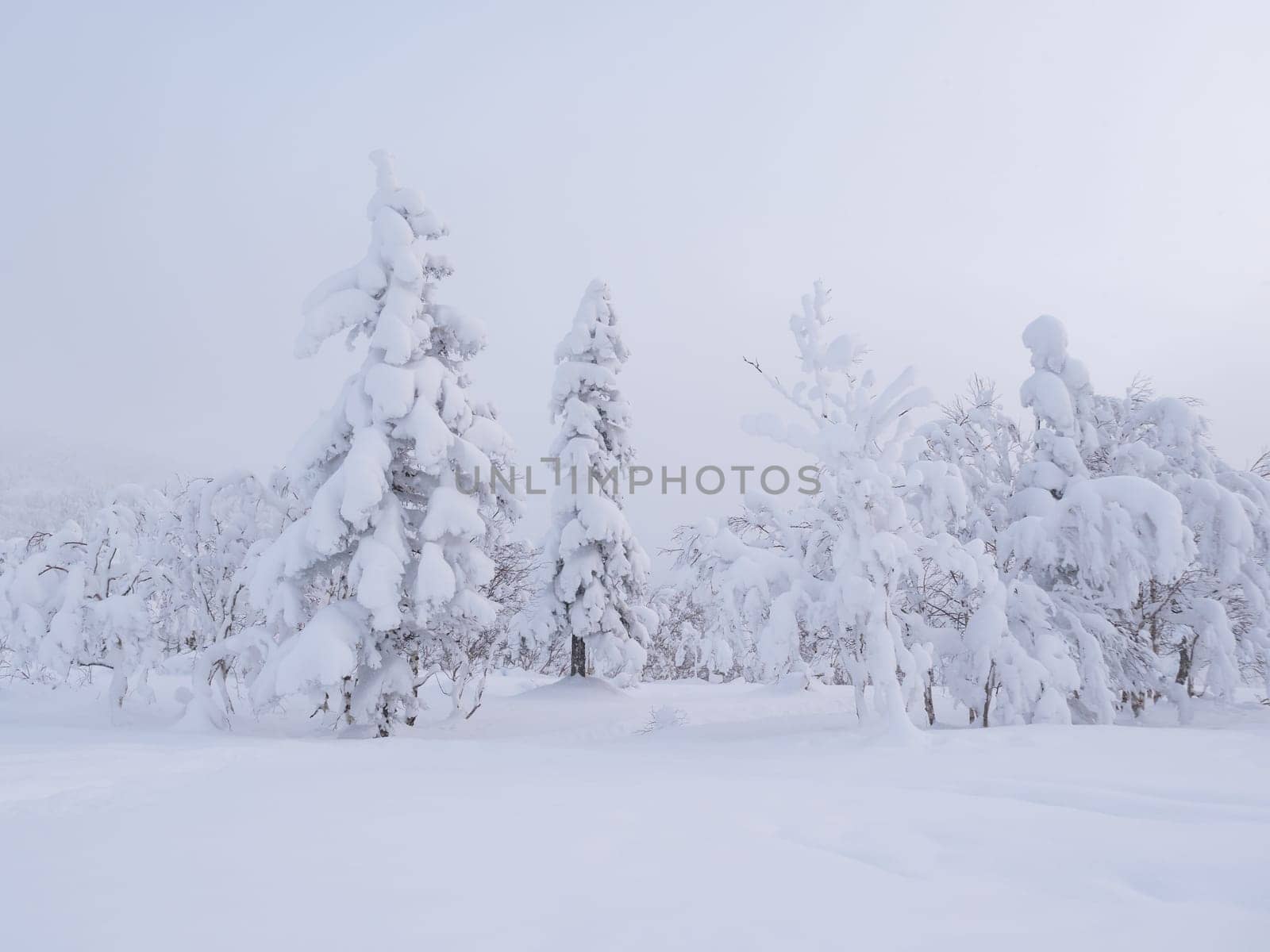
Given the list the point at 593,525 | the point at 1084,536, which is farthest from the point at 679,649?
the point at 1084,536

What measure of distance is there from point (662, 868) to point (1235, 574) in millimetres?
12516

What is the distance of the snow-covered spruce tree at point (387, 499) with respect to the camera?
1188 centimetres

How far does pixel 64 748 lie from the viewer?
9.18 metres

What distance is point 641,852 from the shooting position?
3.90 m

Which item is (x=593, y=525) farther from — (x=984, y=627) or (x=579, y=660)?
(x=984, y=627)

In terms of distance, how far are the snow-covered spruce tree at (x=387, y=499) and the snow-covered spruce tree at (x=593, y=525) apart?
697cm

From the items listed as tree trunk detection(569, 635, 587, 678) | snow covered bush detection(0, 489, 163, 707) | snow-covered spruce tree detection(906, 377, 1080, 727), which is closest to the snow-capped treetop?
tree trunk detection(569, 635, 587, 678)

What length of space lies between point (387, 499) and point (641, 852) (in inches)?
400

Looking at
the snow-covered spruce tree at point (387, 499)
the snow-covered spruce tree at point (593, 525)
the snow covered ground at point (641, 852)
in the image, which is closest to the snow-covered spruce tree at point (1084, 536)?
the snow covered ground at point (641, 852)

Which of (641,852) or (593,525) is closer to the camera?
(641,852)

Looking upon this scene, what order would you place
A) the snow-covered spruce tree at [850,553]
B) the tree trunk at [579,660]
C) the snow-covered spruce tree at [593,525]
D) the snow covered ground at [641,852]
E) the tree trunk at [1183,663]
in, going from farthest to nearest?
1. the tree trunk at [579,660]
2. the snow-covered spruce tree at [593,525]
3. the tree trunk at [1183,663]
4. the snow-covered spruce tree at [850,553]
5. the snow covered ground at [641,852]

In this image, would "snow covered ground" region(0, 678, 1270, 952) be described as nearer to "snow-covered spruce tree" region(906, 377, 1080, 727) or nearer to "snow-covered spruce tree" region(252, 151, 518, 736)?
"snow-covered spruce tree" region(906, 377, 1080, 727)

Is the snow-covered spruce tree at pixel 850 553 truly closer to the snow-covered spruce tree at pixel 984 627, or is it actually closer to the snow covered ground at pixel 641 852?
the snow-covered spruce tree at pixel 984 627

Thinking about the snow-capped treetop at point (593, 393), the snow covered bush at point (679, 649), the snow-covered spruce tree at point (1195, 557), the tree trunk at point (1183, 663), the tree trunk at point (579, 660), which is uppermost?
the snow-capped treetop at point (593, 393)
